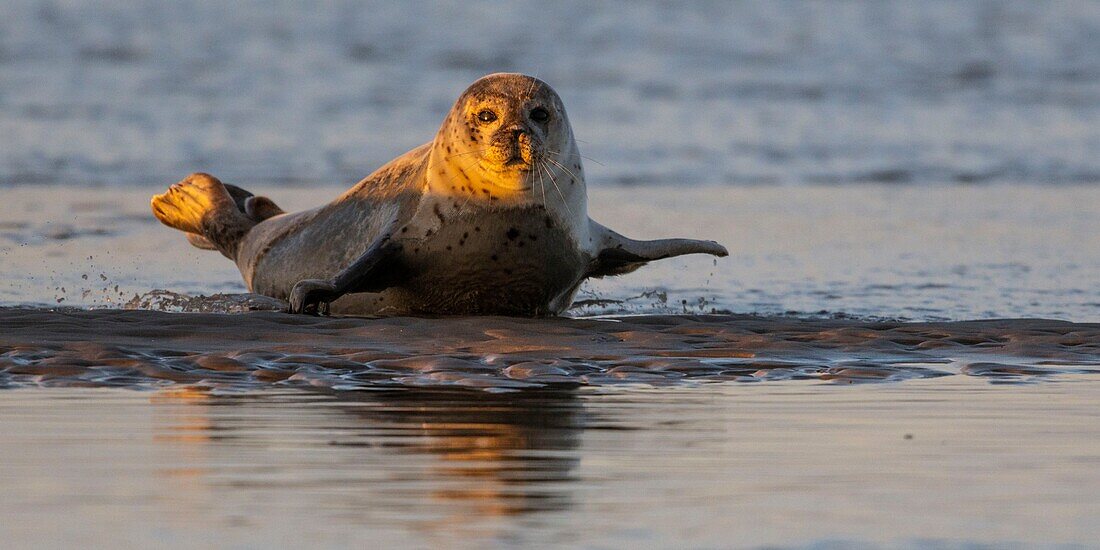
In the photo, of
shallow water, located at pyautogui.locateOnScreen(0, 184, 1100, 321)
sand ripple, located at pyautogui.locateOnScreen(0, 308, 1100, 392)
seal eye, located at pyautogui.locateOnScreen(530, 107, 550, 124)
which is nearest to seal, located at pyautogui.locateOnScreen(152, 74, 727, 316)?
seal eye, located at pyautogui.locateOnScreen(530, 107, 550, 124)

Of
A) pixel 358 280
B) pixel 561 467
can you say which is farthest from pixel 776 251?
pixel 561 467

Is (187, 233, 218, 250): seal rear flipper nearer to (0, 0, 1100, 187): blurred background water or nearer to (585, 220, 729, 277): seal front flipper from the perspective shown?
(585, 220, 729, 277): seal front flipper

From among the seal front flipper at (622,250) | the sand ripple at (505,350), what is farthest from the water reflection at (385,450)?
the seal front flipper at (622,250)

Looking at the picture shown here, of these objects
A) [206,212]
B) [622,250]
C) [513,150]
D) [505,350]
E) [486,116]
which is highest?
[486,116]

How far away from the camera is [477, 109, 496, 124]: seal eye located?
929cm

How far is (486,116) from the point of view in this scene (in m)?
9.32

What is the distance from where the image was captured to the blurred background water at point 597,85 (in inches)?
711

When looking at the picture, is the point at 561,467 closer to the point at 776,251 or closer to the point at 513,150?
the point at 513,150

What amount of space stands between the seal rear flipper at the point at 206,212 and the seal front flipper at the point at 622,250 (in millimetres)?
2521

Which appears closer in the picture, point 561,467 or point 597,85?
point 561,467

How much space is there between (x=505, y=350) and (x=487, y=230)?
1.23 meters

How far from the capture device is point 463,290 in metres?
9.55

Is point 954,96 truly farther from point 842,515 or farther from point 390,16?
point 842,515

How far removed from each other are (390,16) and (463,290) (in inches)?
785
